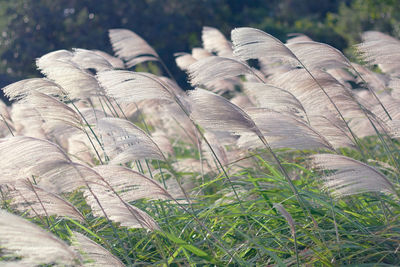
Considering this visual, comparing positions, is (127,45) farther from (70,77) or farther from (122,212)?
(122,212)

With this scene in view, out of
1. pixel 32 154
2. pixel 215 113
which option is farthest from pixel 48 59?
pixel 215 113

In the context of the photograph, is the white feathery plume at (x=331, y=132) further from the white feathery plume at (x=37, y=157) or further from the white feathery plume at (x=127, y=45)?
the white feathery plume at (x=127, y=45)

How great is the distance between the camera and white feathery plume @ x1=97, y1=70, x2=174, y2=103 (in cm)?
275

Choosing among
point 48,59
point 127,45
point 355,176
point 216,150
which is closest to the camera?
point 355,176

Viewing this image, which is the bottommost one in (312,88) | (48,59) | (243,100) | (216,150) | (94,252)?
(243,100)

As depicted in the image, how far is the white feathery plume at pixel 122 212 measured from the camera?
2.46 meters

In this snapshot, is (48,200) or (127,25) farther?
(127,25)

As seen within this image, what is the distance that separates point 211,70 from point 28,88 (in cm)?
115

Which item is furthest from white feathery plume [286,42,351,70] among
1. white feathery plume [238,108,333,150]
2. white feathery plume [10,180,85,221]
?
white feathery plume [10,180,85,221]

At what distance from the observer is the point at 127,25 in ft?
74.9

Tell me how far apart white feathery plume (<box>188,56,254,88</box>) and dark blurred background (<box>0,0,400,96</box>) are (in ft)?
53.5

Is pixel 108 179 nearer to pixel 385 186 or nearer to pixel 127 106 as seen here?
pixel 385 186

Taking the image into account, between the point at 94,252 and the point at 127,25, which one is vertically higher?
the point at 94,252

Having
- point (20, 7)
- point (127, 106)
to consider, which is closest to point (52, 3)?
point (20, 7)
